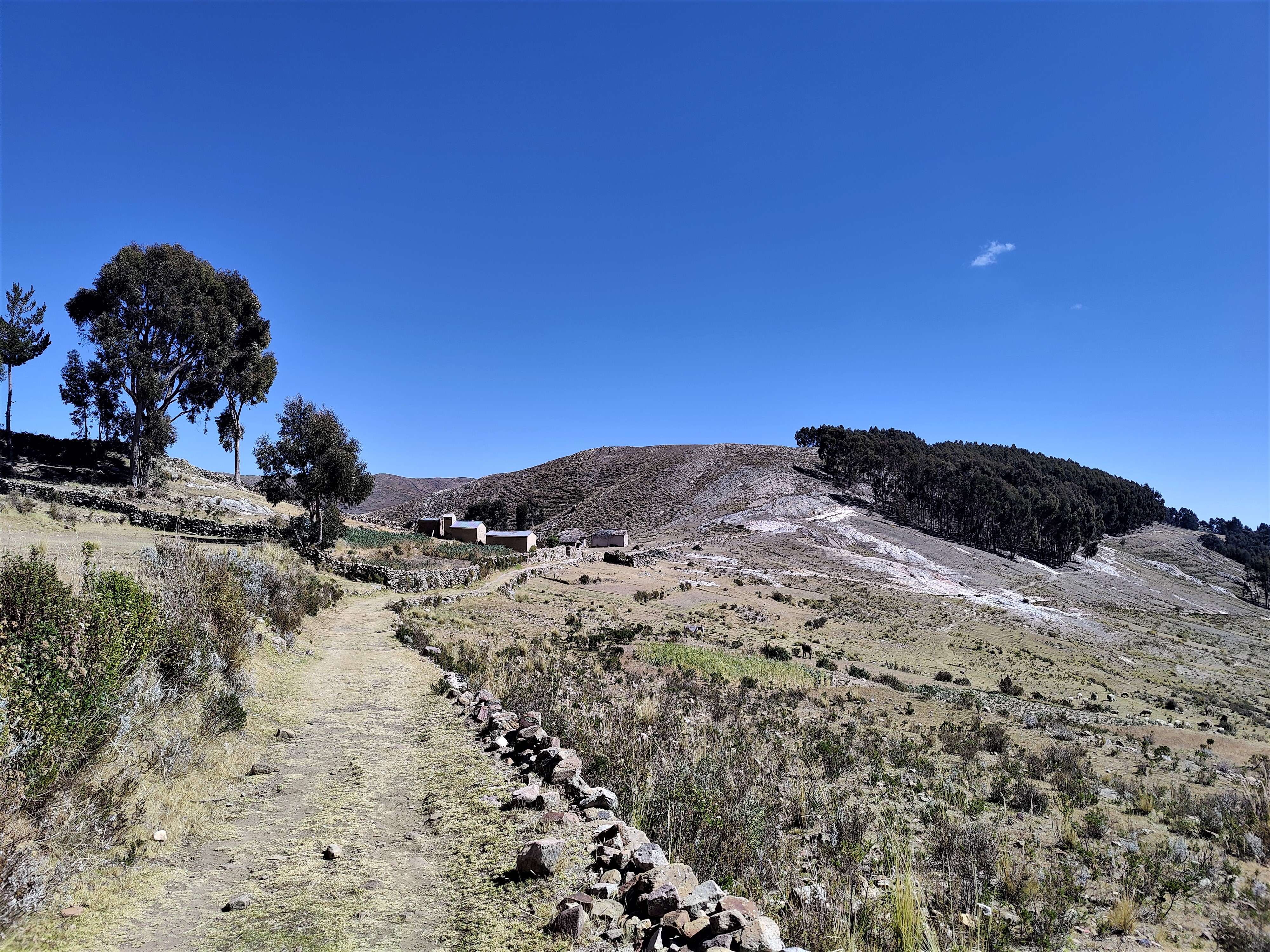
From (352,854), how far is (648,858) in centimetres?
270

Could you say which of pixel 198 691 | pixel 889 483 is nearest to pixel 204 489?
pixel 198 691

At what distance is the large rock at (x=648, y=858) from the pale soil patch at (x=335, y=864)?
0.63m

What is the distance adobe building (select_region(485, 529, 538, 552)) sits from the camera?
57062mm

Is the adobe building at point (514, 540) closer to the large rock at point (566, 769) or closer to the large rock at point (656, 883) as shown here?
the large rock at point (566, 769)

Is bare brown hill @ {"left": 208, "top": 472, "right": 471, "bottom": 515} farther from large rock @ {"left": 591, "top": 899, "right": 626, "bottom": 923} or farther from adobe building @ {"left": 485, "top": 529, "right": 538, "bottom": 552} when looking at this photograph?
large rock @ {"left": 591, "top": 899, "right": 626, "bottom": 923}

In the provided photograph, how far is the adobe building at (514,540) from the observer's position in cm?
5706

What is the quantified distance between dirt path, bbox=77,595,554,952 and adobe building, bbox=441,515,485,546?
169ft

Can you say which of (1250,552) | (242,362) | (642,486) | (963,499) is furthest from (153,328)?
(1250,552)

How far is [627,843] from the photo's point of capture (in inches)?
207

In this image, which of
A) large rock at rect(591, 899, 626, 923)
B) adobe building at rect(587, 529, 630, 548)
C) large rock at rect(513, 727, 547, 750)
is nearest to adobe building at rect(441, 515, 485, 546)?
adobe building at rect(587, 529, 630, 548)

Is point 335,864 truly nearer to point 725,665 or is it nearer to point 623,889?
point 623,889

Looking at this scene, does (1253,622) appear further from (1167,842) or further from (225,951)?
(225,951)

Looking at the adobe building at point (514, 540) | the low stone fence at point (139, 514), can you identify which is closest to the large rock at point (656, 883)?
the low stone fence at point (139, 514)

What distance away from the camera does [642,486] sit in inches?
4540
